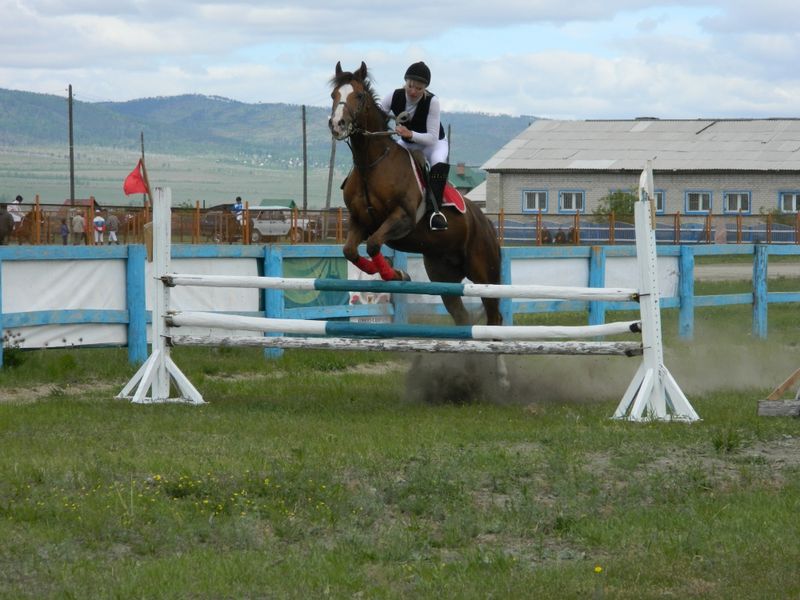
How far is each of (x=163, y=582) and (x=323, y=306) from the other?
9.80 meters

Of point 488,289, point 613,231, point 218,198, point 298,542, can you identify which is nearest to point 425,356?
point 488,289

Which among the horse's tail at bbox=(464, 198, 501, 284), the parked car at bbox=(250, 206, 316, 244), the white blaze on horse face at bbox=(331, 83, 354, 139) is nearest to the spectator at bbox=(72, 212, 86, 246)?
the parked car at bbox=(250, 206, 316, 244)

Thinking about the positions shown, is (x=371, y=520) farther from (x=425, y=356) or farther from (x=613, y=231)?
(x=613, y=231)

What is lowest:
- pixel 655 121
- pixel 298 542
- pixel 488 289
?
pixel 298 542

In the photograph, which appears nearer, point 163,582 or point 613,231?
point 163,582

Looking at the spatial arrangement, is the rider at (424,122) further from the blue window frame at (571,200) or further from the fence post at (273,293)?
the blue window frame at (571,200)

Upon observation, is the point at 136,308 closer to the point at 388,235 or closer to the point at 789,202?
the point at 388,235

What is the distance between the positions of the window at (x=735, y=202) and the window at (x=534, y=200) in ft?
32.3

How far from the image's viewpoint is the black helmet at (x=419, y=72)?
10008 mm

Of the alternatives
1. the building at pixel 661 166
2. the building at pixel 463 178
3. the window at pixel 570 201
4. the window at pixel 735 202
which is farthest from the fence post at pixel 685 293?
the building at pixel 463 178

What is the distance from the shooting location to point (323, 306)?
14711 millimetres

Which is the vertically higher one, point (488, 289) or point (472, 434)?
point (488, 289)

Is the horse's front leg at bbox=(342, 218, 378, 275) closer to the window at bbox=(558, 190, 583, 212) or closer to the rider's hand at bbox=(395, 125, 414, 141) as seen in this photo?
the rider's hand at bbox=(395, 125, 414, 141)

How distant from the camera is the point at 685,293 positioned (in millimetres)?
17203
